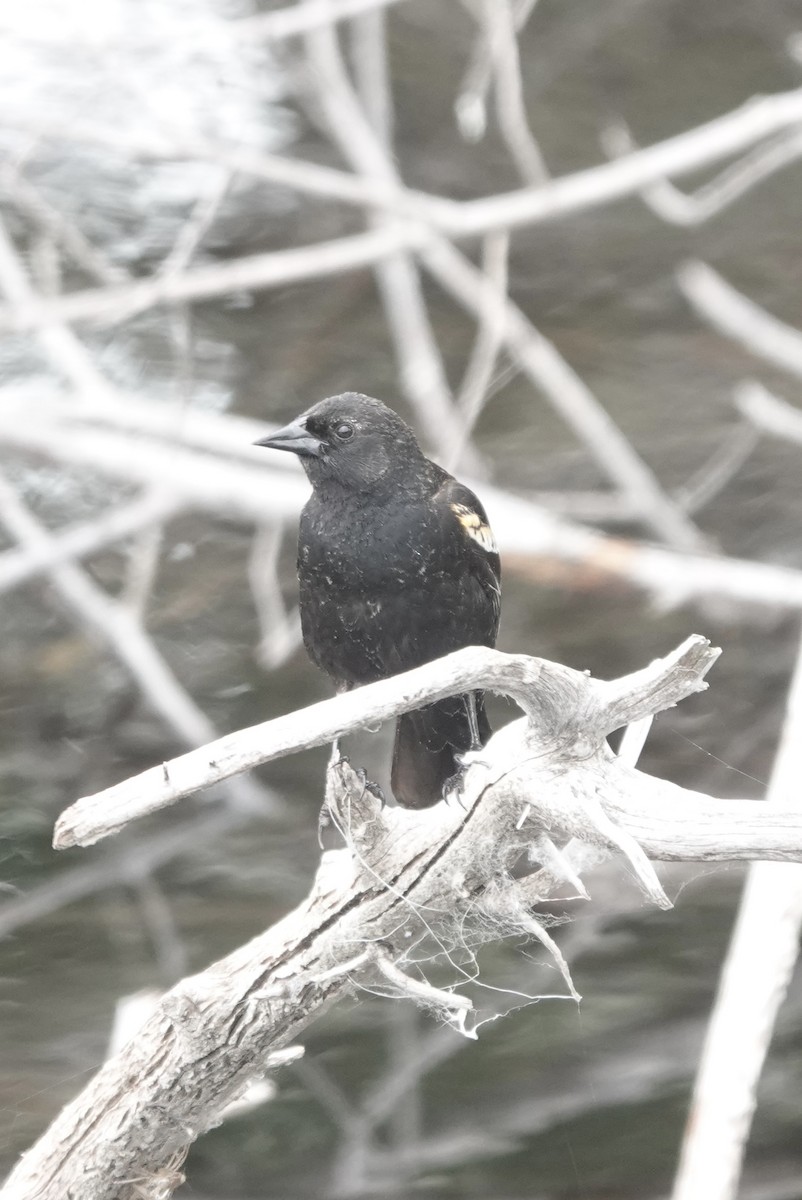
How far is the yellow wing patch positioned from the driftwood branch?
0.78 m

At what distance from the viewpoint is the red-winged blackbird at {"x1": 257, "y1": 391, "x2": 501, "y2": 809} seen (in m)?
3.09

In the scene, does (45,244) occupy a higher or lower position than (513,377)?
lower

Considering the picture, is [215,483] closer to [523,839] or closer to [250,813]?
[250,813]

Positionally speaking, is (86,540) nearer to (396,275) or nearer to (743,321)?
(396,275)

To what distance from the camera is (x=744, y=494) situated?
22.9ft

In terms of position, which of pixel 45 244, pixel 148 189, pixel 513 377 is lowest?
pixel 45 244

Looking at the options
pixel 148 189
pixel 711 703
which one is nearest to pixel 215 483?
pixel 711 703

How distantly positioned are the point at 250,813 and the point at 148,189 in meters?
3.40

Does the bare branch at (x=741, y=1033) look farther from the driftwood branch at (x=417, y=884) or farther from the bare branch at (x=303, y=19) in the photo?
the bare branch at (x=303, y=19)

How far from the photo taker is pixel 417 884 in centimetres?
252

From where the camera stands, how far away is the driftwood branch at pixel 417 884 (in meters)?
2.11

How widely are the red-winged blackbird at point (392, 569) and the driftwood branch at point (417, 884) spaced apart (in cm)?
52

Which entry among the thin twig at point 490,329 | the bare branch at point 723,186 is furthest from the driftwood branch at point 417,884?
the bare branch at point 723,186

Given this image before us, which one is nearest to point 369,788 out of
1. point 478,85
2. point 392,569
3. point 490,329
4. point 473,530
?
point 392,569
